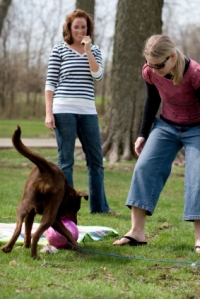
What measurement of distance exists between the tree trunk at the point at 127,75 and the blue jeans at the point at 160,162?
7865mm

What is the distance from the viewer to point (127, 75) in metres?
13.3

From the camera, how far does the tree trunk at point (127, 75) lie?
13.1 metres

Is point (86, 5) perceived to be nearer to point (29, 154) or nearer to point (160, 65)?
point (160, 65)

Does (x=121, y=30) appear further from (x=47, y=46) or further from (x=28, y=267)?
(x=47, y=46)

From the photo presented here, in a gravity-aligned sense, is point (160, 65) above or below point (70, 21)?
below

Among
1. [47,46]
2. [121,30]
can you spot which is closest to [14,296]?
[121,30]

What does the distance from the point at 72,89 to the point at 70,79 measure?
118 millimetres

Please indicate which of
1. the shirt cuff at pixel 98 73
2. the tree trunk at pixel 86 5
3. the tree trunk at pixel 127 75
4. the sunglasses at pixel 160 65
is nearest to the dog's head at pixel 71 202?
the sunglasses at pixel 160 65

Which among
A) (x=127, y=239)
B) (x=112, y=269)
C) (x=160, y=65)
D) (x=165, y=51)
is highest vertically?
(x=165, y=51)

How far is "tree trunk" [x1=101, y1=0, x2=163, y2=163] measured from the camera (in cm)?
1312

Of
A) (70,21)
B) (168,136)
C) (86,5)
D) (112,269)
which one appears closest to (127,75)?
(86,5)

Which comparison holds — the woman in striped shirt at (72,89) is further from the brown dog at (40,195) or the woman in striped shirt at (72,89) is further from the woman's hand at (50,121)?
the brown dog at (40,195)

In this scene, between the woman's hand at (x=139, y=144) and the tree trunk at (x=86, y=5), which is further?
the tree trunk at (x=86, y=5)

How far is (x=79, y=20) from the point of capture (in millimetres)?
6648
